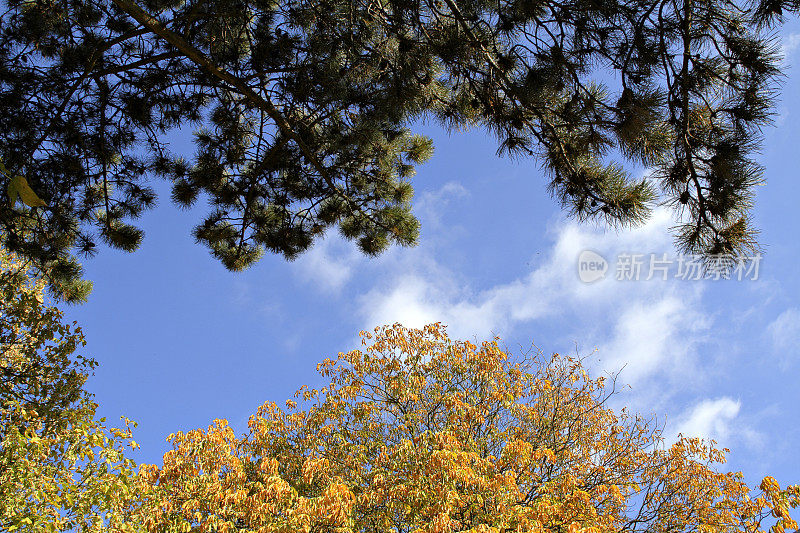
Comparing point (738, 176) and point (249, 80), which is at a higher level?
point (249, 80)

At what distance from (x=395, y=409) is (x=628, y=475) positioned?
11.6 ft

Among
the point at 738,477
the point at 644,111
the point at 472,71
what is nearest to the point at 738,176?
the point at 644,111

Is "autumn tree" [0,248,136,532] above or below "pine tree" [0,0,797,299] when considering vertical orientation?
below

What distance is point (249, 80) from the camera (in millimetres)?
5688

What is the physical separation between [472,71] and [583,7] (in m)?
1.05

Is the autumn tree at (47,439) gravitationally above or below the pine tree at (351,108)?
below

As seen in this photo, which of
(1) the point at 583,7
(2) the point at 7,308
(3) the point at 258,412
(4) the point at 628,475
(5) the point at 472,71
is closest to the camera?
(1) the point at 583,7

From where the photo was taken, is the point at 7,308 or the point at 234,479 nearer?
the point at 7,308

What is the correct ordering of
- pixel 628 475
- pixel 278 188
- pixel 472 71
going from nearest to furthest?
pixel 472 71, pixel 278 188, pixel 628 475

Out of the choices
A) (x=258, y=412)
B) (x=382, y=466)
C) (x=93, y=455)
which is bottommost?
(x=93, y=455)

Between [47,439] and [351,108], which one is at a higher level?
[351,108]

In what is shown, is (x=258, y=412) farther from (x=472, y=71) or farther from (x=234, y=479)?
(x=472, y=71)

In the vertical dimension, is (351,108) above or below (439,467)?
above

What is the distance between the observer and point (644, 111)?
3992 mm
